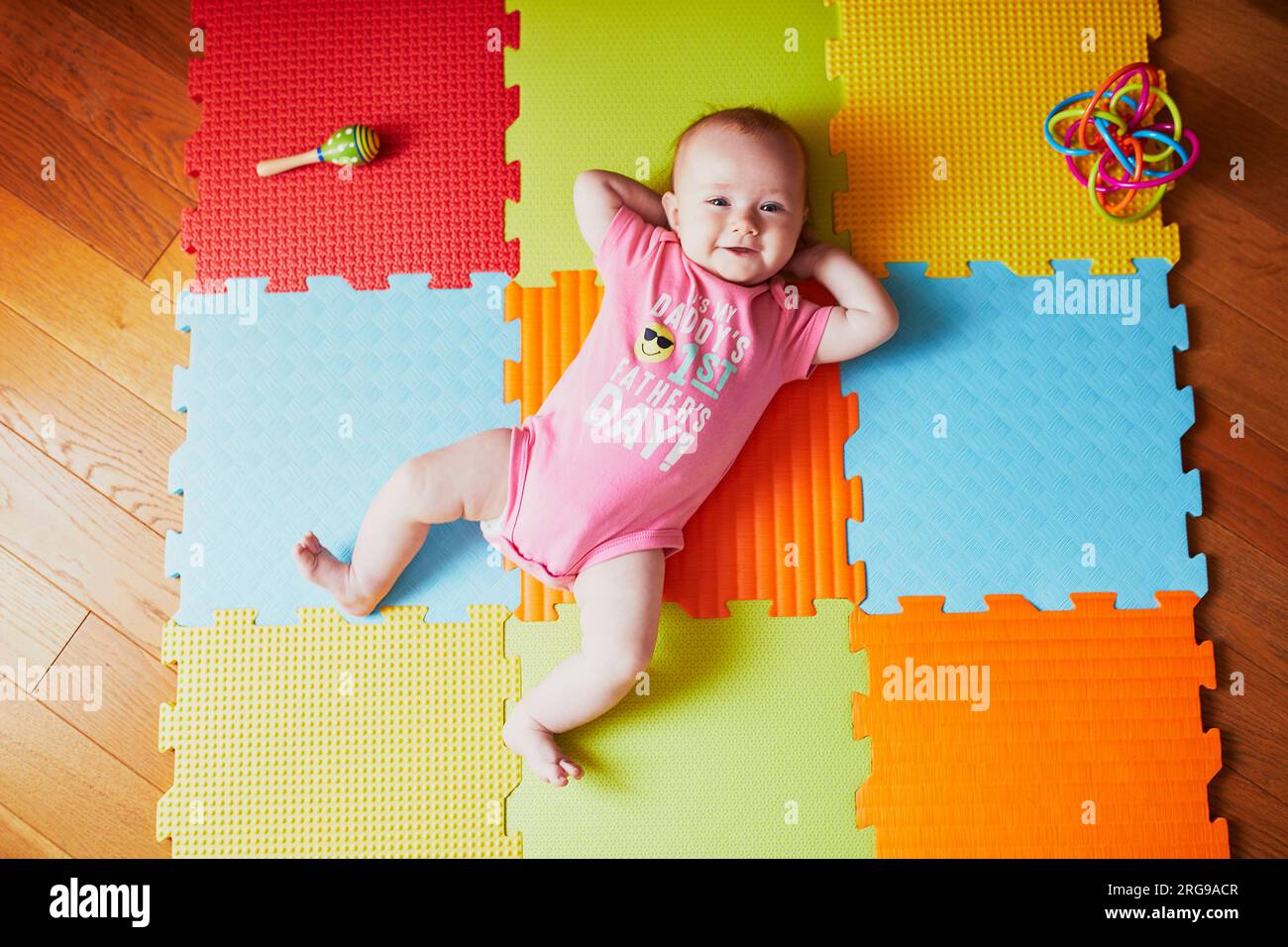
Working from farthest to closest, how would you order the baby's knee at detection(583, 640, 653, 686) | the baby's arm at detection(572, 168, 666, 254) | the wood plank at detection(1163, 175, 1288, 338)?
the wood plank at detection(1163, 175, 1288, 338) < the baby's arm at detection(572, 168, 666, 254) < the baby's knee at detection(583, 640, 653, 686)

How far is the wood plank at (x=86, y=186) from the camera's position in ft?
5.07

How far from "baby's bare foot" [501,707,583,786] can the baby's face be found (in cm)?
71

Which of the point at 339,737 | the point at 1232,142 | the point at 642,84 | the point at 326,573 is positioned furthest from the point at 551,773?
the point at 1232,142

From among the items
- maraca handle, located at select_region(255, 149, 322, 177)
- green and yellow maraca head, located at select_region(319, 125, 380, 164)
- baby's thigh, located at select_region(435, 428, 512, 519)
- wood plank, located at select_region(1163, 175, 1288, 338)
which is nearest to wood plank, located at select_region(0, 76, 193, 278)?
maraca handle, located at select_region(255, 149, 322, 177)

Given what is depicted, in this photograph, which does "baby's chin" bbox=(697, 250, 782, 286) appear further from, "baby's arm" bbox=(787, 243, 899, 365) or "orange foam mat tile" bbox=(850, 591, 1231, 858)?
"orange foam mat tile" bbox=(850, 591, 1231, 858)

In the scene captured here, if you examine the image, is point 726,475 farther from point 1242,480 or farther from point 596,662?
point 1242,480

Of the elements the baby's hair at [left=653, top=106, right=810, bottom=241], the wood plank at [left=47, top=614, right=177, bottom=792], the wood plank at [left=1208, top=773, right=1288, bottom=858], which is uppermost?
the baby's hair at [left=653, top=106, right=810, bottom=241]

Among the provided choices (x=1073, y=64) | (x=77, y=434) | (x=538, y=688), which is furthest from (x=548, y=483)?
(x=1073, y=64)

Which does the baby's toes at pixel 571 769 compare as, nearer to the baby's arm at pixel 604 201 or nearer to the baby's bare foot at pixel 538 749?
the baby's bare foot at pixel 538 749

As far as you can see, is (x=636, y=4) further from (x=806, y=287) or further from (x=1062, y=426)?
(x=1062, y=426)

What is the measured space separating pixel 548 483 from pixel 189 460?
58 cm

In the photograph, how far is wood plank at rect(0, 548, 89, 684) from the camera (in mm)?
1462

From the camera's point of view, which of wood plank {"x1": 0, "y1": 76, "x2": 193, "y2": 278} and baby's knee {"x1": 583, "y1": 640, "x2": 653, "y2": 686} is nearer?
baby's knee {"x1": 583, "y1": 640, "x2": 653, "y2": 686}
